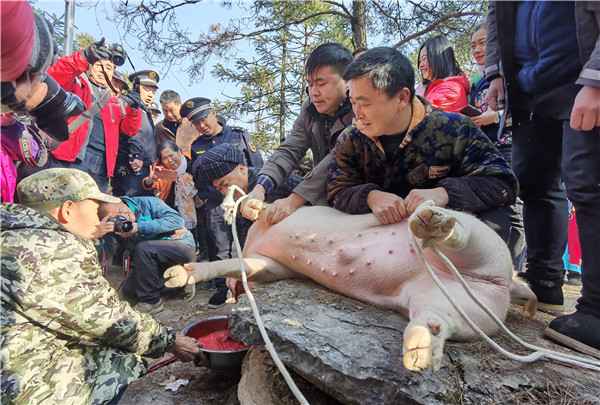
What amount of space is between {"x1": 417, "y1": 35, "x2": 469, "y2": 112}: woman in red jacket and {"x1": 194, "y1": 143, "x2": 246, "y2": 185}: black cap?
181cm

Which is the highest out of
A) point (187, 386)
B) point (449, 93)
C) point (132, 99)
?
point (132, 99)

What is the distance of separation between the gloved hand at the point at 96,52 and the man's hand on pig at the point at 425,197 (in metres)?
3.56

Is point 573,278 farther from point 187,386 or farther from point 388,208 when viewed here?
point 187,386

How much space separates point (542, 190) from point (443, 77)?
66.0 inches

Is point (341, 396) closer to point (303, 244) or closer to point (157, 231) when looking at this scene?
point (303, 244)

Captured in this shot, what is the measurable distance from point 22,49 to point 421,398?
167cm

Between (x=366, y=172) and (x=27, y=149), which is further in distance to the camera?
(x=27, y=149)

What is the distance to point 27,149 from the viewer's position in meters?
3.21

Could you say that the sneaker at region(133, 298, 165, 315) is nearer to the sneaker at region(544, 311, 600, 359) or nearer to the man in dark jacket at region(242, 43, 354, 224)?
the man in dark jacket at region(242, 43, 354, 224)

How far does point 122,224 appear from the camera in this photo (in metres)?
3.49

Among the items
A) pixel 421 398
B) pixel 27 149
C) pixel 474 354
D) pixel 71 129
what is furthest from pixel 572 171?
pixel 71 129

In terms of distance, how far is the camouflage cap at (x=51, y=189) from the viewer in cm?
184

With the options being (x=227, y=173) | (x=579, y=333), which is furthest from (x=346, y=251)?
(x=227, y=173)

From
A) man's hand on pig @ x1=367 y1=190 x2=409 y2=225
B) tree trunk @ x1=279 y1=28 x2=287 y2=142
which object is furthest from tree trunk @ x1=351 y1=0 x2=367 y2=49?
man's hand on pig @ x1=367 y1=190 x2=409 y2=225
